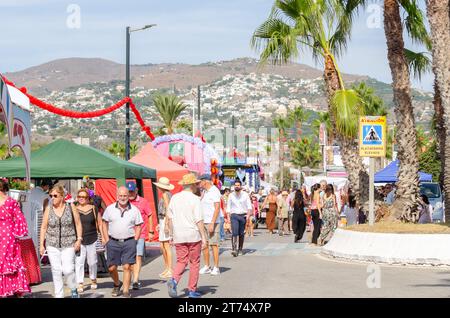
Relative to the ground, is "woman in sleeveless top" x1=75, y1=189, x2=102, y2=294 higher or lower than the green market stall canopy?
lower

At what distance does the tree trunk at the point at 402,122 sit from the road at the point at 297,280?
2.72 meters

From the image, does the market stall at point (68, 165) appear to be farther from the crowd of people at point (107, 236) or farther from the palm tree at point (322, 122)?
the palm tree at point (322, 122)

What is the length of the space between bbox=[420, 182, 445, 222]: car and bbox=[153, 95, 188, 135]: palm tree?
4882 cm

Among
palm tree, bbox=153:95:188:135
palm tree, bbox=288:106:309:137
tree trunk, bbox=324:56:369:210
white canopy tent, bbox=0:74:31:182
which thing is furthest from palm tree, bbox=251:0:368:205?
palm tree, bbox=288:106:309:137

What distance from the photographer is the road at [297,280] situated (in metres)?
13.7

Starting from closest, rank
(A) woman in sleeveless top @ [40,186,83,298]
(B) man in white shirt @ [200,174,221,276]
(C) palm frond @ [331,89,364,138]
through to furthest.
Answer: (A) woman in sleeveless top @ [40,186,83,298], (B) man in white shirt @ [200,174,221,276], (C) palm frond @ [331,89,364,138]

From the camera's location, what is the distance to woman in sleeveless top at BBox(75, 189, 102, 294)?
578 inches

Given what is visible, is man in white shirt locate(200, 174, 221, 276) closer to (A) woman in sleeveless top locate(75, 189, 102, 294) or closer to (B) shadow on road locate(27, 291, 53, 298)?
(A) woman in sleeveless top locate(75, 189, 102, 294)

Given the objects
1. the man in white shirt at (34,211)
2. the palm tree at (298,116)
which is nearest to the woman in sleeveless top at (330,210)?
the man in white shirt at (34,211)

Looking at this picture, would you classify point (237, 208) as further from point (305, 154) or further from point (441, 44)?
point (305, 154)

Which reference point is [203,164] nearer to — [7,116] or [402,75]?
[402,75]

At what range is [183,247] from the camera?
1323 cm

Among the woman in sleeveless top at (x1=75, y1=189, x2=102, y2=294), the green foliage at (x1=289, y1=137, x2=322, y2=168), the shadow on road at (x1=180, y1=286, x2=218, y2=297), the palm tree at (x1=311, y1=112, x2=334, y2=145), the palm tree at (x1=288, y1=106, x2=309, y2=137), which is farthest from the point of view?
the green foliage at (x1=289, y1=137, x2=322, y2=168)
